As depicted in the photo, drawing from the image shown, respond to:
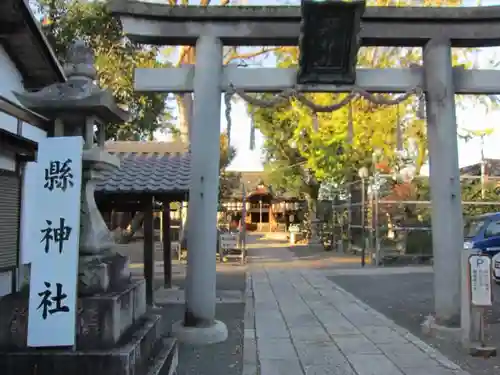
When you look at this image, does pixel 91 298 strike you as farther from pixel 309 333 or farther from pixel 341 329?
pixel 341 329

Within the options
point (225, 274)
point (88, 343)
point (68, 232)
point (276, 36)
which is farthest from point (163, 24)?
point (225, 274)

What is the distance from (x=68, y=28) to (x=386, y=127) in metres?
13.8

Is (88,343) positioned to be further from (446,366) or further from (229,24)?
(229,24)

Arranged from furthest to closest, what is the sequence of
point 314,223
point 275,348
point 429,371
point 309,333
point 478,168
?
point 314,223, point 478,168, point 309,333, point 275,348, point 429,371

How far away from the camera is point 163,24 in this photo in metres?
7.72

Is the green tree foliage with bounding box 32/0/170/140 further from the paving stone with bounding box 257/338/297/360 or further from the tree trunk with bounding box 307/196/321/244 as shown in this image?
the tree trunk with bounding box 307/196/321/244

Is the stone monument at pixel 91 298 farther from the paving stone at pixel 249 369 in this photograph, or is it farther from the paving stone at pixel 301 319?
the paving stone at pixel 301 319

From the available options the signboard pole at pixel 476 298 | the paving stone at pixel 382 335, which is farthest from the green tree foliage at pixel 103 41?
the signboard pole at pixel 476 298

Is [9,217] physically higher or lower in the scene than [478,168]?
lower

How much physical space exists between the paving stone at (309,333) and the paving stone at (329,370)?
1.39 m

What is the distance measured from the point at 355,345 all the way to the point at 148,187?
197 inches

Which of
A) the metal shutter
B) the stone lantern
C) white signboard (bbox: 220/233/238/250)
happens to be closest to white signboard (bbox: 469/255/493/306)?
the stone lantern

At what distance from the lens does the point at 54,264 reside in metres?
4.26

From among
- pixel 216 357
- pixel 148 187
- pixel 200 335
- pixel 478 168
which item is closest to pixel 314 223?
pixel 478 168
